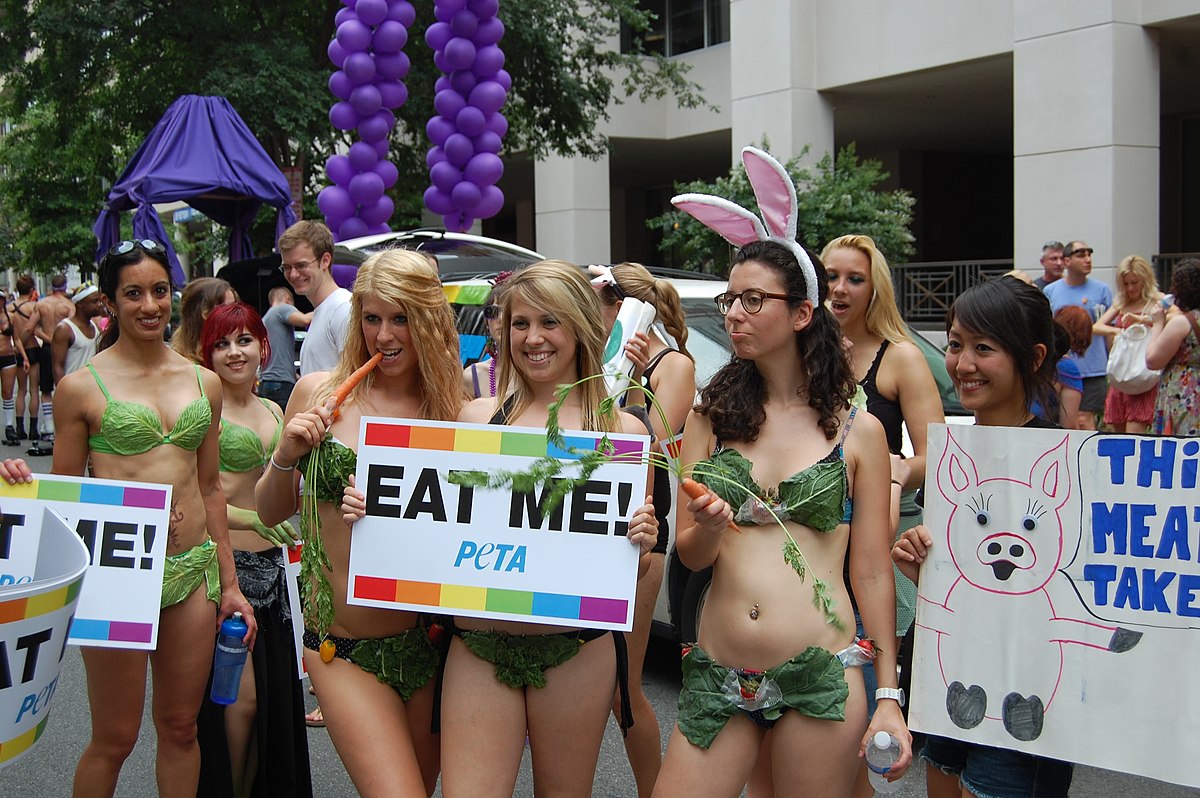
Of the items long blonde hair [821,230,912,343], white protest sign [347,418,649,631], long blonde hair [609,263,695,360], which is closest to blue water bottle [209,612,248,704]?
white protest sign [347,418,649,631]

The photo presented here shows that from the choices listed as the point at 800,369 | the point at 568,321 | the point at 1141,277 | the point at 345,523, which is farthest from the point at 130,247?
the point at 1141,277

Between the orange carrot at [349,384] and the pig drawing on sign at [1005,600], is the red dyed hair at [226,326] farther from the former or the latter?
the pig drawing on sign at [1005,600]

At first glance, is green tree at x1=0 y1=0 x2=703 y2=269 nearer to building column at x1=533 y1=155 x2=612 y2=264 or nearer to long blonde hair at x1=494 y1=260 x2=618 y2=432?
building column at x1=533 y1=155 x2=612 y2=264

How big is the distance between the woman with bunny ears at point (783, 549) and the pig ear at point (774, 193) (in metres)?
0.13

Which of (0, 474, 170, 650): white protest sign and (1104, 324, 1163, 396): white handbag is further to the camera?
(1104, 324, 1163, 396): white handbag

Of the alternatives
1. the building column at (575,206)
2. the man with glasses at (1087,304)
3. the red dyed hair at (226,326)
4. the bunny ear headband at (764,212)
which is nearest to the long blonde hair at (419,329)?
the bunny ear headband at (764,212)

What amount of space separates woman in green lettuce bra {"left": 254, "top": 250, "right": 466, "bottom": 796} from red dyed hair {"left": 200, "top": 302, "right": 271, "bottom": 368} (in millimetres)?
1235

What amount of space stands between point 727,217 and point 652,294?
143 centimetres

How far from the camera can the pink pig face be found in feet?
9.79

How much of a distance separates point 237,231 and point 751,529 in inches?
512

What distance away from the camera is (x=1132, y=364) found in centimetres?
820

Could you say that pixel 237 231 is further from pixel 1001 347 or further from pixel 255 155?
pixel 1001 347

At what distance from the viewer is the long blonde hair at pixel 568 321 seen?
338cm

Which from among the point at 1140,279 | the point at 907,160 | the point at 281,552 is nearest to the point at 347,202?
the point at 1140,279
